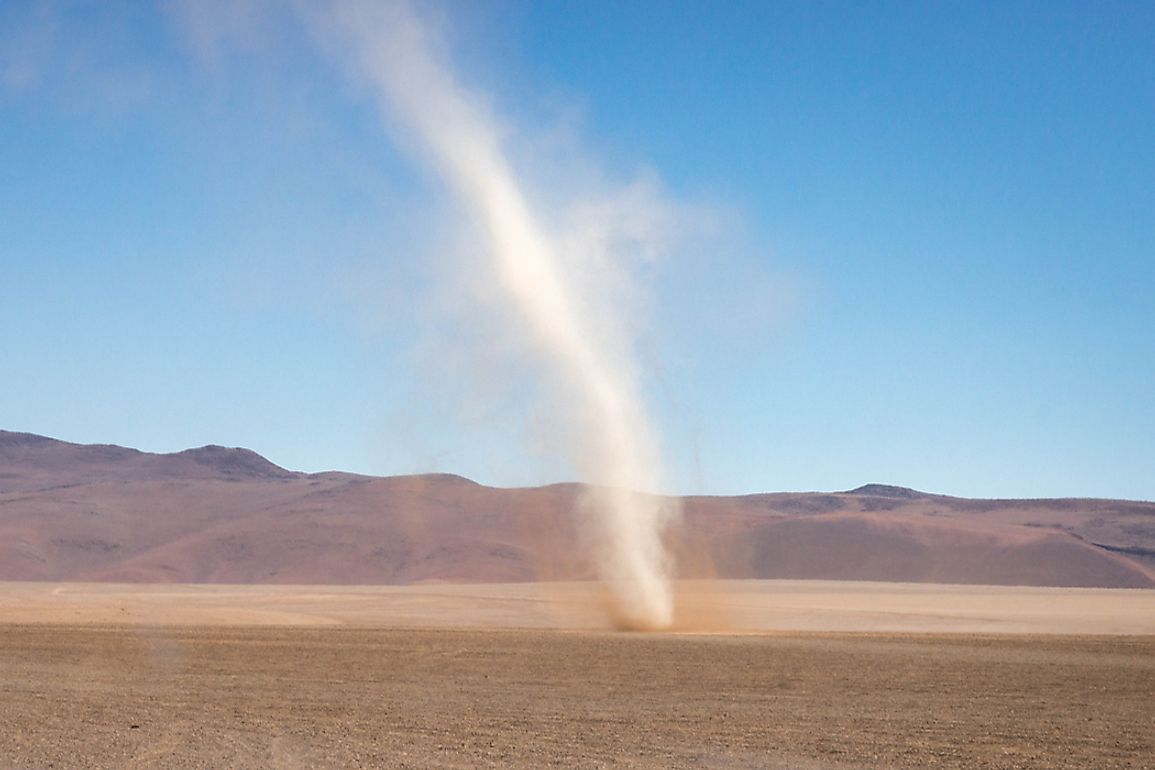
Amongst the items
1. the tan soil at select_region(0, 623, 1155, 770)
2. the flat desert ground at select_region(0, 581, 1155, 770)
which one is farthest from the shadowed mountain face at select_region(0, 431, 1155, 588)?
the tan soil at select_region(0, 623, 1155, 770)

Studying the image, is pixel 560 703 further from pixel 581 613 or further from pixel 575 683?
pixel 581 613

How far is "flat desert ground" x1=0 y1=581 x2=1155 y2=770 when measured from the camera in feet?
55.4

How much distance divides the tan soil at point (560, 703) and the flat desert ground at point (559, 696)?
81mm

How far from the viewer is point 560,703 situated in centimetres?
2272

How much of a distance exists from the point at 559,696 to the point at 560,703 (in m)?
1.15

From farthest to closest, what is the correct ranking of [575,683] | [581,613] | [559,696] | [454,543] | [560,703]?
[454,543], [581,613], [575,683], [559,696], [560,703]

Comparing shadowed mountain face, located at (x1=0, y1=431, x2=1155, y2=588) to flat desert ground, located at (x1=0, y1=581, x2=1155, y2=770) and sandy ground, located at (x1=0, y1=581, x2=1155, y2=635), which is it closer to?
sandy ground, located at (x1=0, y1=581, x2=1155, y2=635)

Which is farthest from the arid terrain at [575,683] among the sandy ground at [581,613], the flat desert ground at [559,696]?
the sandy ground at [581,613]

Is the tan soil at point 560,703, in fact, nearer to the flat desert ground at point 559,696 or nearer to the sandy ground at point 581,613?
the flat desert ground at point 559,696

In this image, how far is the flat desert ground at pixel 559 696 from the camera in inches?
665

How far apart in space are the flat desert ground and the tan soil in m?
0.08

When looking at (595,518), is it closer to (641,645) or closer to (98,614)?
(641,645)

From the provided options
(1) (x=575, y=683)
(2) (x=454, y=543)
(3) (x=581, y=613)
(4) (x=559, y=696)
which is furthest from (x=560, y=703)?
(2) (x=454, y=543)

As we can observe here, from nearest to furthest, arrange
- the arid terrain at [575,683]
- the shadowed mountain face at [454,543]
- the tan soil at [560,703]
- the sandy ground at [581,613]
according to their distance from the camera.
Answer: the tan soil at [560,703] < the arid terrain at [575,683] < the sandy ground at [581,613] < the shadowed mountain face at [454,543]
